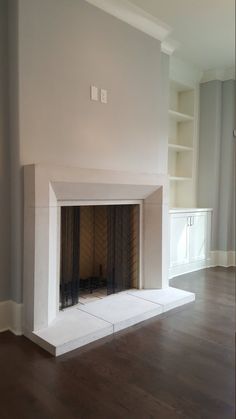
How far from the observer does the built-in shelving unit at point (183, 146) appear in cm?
435

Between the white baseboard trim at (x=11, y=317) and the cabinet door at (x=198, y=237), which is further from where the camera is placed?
the cabinet door at (x=198, y=237)

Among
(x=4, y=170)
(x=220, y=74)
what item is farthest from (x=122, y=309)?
(x=220, y=74)

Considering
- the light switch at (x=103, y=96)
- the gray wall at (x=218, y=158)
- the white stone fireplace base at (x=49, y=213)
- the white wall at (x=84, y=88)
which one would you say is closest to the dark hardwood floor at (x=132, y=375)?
the white stone fireplace base at (x=49, y=213)

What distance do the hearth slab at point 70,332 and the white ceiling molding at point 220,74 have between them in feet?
11.3

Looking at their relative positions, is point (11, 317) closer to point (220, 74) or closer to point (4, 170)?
point (4, 170)

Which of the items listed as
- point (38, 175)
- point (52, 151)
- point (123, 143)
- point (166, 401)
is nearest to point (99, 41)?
point (123, 143)

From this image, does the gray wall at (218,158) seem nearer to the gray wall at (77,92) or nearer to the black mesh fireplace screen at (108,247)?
the gray wall at (77,92)

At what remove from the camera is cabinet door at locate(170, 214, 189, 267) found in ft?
12.2

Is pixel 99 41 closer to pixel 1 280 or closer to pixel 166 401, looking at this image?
pixel 1 280

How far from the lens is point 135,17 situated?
2852mm

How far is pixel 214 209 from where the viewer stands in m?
4.37

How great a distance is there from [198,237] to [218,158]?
1.13m

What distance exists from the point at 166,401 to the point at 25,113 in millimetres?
1914

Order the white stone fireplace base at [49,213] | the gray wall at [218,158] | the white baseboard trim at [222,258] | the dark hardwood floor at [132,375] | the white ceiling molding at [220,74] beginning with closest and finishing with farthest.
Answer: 1. the dark hardwood floor at [132,375]
2. the white stone fireplace base at [49,213]
3. the white ceiling molding at [220,74]
4. the gray wall at [218,158]
5. the white baseboard trim at [222,258]
